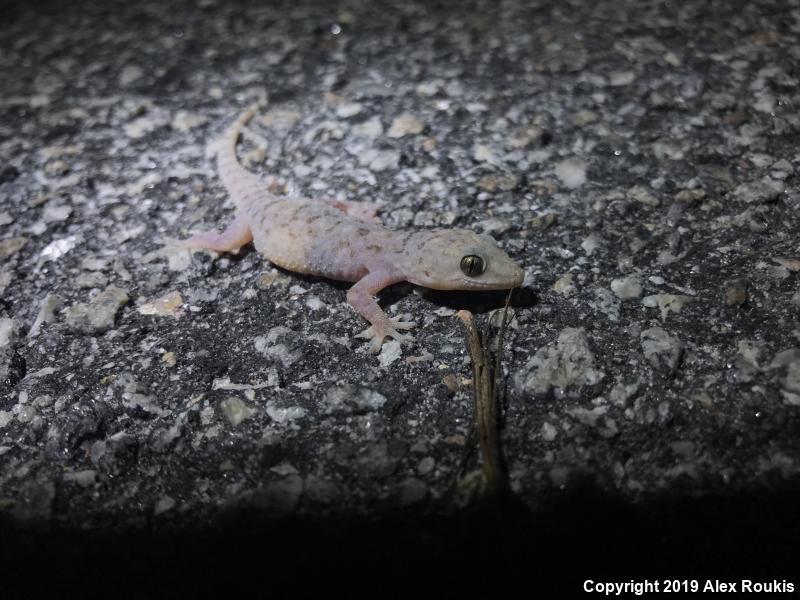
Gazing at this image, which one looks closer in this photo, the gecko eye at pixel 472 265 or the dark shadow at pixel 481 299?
the gecko eye at pixel 472 265

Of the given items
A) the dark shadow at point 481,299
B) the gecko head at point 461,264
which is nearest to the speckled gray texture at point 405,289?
the dark shadow at point 481,299

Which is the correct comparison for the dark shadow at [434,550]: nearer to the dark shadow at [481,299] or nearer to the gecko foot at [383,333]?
the gecko foot at [383,333]

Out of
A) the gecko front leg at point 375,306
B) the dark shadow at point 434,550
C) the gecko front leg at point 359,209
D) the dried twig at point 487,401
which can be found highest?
the gecko front leg at point 359,209

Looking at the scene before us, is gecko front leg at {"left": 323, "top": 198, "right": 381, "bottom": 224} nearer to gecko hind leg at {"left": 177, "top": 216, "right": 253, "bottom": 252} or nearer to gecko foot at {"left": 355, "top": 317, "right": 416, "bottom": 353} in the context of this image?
gecko hind leg at {"left": 177, "top": 216, "right": 253, "bottom": 252}

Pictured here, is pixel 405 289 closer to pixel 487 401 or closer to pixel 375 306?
pixel 375 306

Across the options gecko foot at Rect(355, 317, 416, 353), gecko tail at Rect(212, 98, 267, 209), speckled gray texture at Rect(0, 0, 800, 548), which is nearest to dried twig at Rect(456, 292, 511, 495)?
speckled gray texture at Rect(0, 0, 800, 548)

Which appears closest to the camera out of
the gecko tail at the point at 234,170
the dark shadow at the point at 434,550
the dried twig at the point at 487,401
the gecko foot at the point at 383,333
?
the dark shadow at the point at 434,550

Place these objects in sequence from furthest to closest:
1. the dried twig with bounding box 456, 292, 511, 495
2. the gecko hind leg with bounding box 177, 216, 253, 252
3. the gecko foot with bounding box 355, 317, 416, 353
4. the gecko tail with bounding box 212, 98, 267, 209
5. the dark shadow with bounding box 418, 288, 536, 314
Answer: the gecko tail with bounding box 212, 98, 267, 209
the gecko hind leg with bounding box 177, 216, 253, 252
the dark shadow with bounding box 418, 288, 536, 314
the gecko foot with bounding box 355, 317, 416, 353
the dried twig with bounding box 456, 292, 511, 495
